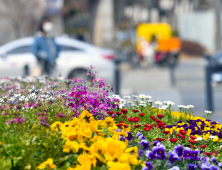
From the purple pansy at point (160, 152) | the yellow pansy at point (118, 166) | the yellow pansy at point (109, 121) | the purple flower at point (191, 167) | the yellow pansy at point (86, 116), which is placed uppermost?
the yellow pansy at point (86, 116)

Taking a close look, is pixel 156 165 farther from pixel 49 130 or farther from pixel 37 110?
pixel 37 110

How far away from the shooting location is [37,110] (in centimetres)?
332

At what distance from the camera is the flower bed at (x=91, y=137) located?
281 centimetres

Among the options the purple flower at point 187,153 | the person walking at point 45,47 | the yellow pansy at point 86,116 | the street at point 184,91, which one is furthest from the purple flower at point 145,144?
the person walking at point 45,47

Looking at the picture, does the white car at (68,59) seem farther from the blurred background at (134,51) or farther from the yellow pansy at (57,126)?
the yellow pansy at (57,126)

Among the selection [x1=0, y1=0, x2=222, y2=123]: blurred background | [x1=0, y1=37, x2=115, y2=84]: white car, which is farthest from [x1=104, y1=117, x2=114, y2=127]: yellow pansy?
[x1=0, y1=37, x2=115, y2=84]: white car

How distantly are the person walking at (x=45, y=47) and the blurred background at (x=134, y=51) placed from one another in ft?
1.29

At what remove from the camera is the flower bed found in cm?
281

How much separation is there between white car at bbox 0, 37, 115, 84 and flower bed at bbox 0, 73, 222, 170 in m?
7.39

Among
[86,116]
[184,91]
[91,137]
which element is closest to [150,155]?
[91,137]

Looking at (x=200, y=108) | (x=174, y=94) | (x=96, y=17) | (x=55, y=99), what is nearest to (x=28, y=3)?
(x=96, y=17)

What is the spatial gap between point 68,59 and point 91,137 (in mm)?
8389

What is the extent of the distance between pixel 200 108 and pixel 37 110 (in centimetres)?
568

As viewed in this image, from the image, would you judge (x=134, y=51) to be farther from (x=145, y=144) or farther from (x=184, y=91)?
(x=145, y=144)
